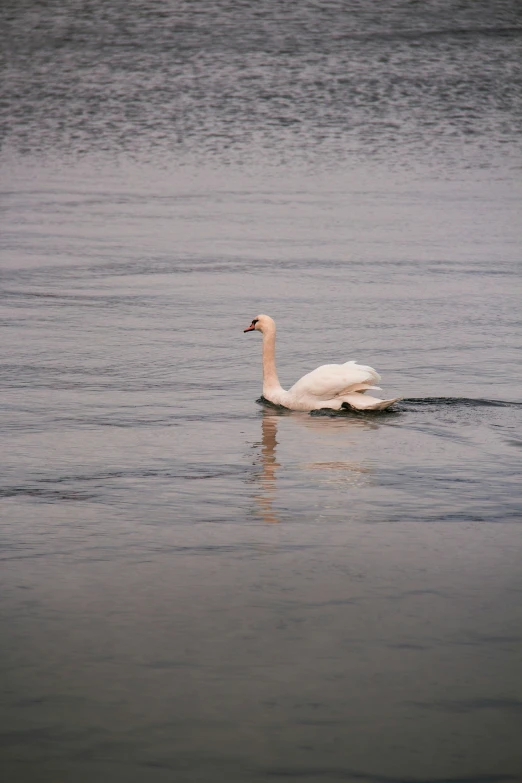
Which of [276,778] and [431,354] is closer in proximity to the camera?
[276,778]

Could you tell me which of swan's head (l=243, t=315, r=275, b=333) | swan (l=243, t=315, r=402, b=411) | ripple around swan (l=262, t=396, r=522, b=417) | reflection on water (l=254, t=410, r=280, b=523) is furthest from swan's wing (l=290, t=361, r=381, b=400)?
swan's head (l=243, t=315, r=275, b=333)

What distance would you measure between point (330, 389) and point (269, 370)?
0.85 m

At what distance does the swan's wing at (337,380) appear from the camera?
12.8m

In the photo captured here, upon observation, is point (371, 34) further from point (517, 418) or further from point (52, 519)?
Result: point (52, 519)

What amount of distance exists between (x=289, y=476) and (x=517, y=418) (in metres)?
2.77

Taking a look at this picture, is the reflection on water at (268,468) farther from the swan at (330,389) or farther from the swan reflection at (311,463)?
the swan at (330,389)

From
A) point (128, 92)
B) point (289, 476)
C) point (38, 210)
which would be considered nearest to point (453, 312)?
point (289, 476)

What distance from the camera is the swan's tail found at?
12734mm

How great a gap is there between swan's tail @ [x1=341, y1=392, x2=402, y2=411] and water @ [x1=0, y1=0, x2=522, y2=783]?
128 mm

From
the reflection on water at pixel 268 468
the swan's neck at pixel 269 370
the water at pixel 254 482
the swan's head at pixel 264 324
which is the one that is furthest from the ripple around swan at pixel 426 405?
the swan's head at pixel 264 324

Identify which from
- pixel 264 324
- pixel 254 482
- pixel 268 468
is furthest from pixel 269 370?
pixel 254 482

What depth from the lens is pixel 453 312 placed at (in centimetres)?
1750

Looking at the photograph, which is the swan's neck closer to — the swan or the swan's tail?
the swan

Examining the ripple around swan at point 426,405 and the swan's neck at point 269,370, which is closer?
the ripple around swan at point 426,405
